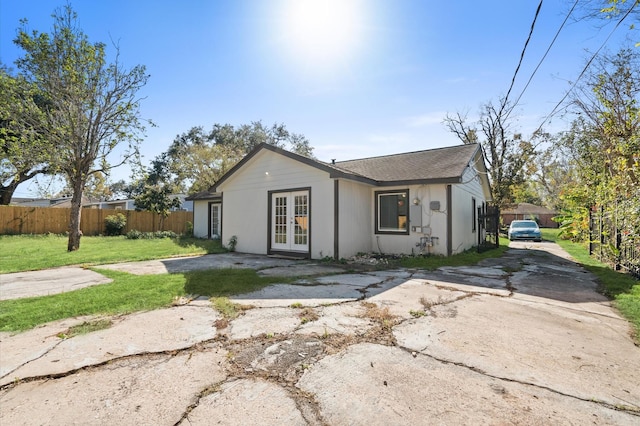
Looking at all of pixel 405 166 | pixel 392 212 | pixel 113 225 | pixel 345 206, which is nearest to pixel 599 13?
pixel 345 206

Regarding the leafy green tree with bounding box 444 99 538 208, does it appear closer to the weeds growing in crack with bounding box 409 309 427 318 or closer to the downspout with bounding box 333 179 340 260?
the downspout with bounding box 333 179 340 260

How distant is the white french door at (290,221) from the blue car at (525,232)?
50.1ft

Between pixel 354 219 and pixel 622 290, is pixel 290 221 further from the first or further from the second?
pixel 622 290

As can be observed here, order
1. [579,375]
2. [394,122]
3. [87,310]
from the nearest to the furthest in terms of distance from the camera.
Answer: [579,375], [87,310], [394,122]

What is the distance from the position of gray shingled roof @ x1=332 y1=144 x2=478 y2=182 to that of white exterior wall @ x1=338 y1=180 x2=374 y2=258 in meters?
0.88

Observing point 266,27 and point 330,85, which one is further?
point 330,85

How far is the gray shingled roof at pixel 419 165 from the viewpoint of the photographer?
946 cm

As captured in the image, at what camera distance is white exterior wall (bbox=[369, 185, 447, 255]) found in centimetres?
931

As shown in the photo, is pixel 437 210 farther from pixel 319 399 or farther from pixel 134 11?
pixel 134 11

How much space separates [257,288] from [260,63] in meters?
6.77

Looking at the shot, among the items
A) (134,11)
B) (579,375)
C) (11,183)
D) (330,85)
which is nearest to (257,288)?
(579,375)

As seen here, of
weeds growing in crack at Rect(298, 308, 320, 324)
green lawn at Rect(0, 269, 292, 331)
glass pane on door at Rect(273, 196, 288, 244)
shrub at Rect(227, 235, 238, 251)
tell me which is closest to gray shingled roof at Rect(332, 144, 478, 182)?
glass pane on door at Rect(273, 196, 288, 244)

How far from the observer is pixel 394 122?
40.9ft

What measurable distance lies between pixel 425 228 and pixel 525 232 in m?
12.7
